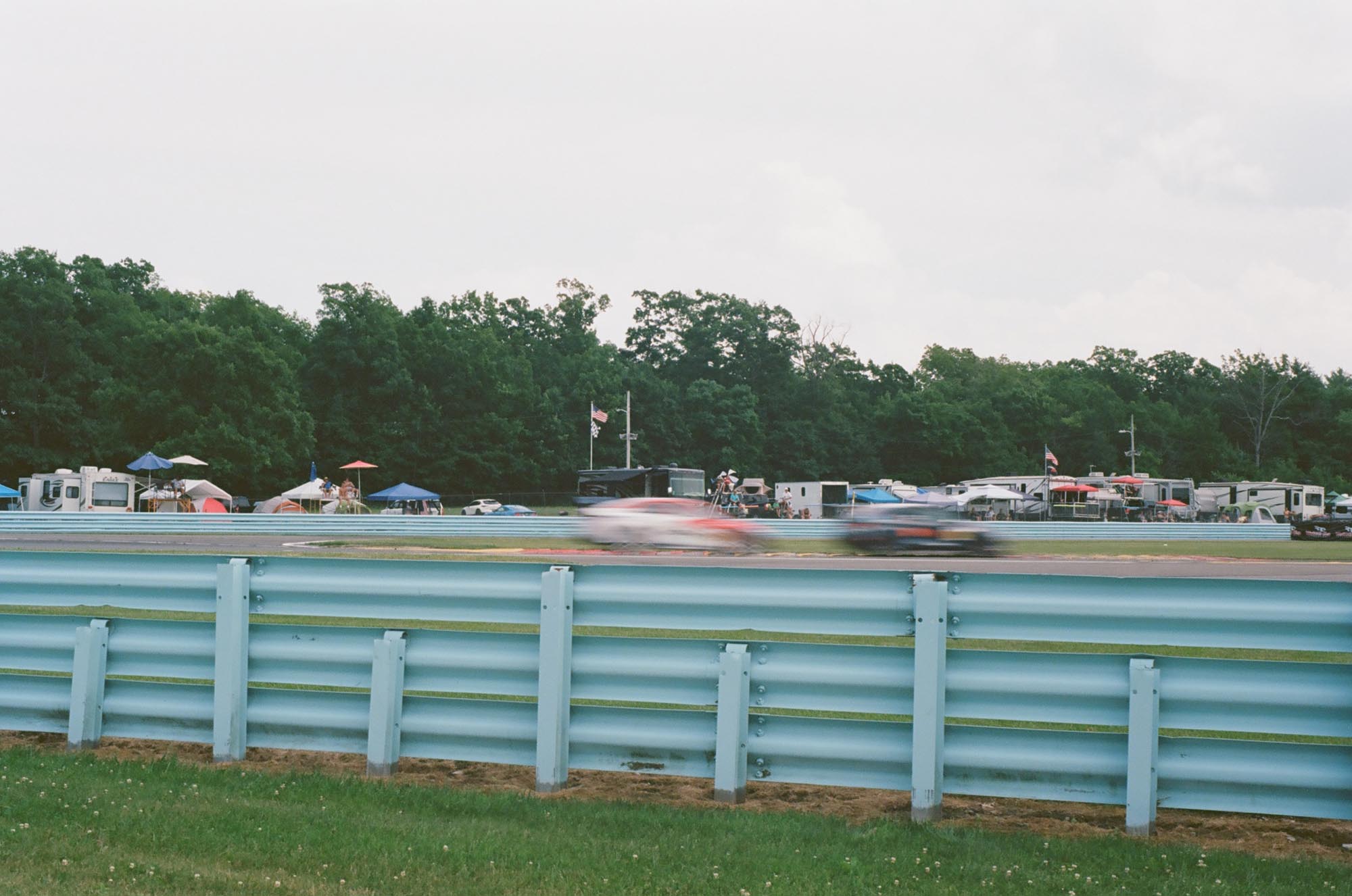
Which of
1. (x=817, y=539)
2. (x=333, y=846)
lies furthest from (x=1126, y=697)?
(x=817, y=539)

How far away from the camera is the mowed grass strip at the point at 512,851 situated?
13.5ft

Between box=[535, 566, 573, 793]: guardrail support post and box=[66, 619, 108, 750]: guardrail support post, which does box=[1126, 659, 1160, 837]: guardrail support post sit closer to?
box=[535, 566, 573, 793]: guardrail support post

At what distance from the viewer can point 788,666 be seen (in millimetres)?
5312

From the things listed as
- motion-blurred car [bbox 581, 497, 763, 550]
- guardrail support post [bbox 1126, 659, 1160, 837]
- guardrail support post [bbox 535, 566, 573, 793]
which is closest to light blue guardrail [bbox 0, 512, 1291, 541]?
motion-blurred car [bbox 581, 497, 763, 550]

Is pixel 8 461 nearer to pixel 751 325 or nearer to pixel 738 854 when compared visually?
pixel 751 325

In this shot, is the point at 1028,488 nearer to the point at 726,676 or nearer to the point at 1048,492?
the point at 1048,492

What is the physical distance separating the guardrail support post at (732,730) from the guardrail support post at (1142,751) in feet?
5.40

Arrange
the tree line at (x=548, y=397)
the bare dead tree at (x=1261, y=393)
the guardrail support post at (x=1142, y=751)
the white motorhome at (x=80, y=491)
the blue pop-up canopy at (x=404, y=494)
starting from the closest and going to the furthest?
the guardrail support post at (x=1142, y=751) → the white motorhome at (x=80, y=491) → the blue pop-up canopy at (x=404, y=494) → the tree line at (x=548, y=397) → the bare dead tree at (x=1261, y=393)

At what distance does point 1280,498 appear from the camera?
203 ft

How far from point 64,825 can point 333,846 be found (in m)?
1.17

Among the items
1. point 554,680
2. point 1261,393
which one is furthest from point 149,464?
point 1261,393

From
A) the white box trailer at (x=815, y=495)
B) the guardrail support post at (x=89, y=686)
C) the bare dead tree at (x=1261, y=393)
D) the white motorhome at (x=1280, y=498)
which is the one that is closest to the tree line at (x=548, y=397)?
the bare dead tree at (x=1261, y=393)

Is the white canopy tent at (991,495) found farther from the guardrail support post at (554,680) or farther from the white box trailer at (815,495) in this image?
the guardrail support post at (554,680)

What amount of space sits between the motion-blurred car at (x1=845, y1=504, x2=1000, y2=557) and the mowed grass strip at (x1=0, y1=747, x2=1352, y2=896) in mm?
20590
